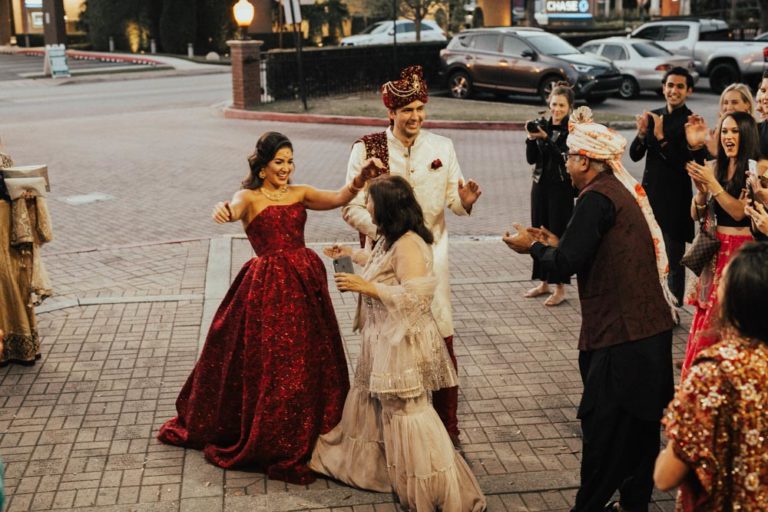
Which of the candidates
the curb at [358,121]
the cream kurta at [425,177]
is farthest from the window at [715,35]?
the cream kurta at [425,177]

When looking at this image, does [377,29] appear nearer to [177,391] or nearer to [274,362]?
[177,391]

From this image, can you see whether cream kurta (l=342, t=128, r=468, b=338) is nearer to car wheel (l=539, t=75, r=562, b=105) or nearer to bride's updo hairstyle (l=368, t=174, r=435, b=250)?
bride's updo hairstyle (l=368, t=174, r=435, b=250)

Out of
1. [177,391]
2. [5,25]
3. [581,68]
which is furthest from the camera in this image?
[5,25]

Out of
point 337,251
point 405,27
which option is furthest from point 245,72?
point 337,251

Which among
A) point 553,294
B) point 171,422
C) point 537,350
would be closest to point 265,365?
point 171,422

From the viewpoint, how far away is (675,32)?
1068 inches

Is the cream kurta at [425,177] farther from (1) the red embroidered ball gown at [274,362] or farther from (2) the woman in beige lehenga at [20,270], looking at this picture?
(2) the woman in beige lehenga at [20,270]

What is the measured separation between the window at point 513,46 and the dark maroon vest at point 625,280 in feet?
64.8

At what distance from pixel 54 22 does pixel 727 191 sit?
47123mm

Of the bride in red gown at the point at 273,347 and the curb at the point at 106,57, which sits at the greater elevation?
the curb at the point at 106,57

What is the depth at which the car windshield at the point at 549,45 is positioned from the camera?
23734 mm

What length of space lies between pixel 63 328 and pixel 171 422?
253 centimetres

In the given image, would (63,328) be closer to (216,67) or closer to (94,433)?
(94,433)

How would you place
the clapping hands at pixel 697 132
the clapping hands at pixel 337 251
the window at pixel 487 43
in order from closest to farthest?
the clapping hands at pixel 337 251
the clapping hands at pixel 697 132
the window at pixel 487 43
